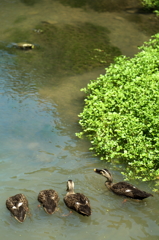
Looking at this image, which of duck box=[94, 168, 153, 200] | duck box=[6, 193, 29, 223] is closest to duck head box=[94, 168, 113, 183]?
duck box=[94, 168, 153, 200]

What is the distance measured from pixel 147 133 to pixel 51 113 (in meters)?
3.62

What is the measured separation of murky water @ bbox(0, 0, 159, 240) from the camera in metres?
7.33

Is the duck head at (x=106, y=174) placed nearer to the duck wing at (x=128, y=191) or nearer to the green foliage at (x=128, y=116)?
the duck wing at (x=128, y=191)

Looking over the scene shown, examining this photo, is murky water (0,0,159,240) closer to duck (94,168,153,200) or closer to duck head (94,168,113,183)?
duck (94,168,153,200)

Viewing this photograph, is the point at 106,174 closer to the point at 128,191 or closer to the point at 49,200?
the point at 128,191

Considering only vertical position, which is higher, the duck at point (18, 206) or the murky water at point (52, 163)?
the duck at point (18, 206)

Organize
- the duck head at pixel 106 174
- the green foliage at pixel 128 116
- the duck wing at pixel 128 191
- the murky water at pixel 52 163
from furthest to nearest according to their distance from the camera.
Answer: the green foliage at pixel 128 116 → the duck head at pixel 106 174 → the duck wing at pixel 128 191 → the murky water at pixel 52 163

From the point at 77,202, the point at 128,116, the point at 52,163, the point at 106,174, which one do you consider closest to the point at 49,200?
the point at 77,202

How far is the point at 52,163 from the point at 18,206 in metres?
2.21

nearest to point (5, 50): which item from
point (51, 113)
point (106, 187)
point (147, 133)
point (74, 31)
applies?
point (74, 31)

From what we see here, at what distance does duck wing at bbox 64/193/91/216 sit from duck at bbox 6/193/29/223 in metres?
0.91

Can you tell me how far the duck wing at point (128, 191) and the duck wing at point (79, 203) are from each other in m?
0.89

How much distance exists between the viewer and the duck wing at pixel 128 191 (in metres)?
8.02

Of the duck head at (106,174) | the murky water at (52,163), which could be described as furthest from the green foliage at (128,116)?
the duck head at (106,174)
